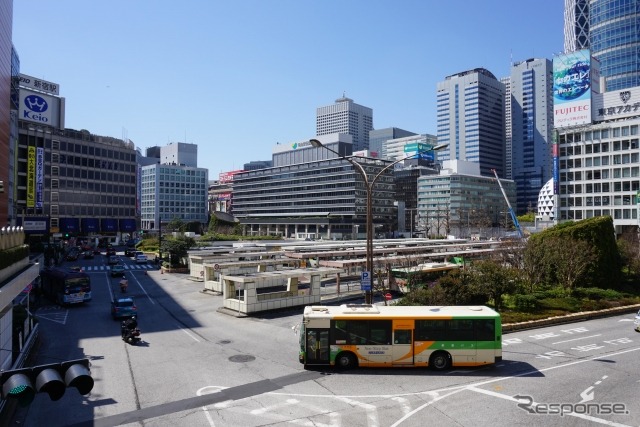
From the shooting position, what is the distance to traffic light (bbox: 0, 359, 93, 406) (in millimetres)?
7414

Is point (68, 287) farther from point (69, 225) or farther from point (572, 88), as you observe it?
point (572, 88)

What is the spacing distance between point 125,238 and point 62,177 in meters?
28.5

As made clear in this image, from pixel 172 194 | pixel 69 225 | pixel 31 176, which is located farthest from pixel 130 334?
pixel 172 194

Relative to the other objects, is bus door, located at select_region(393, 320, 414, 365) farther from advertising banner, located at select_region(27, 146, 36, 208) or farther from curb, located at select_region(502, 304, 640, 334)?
advertising banner, located at select_region(27, 146, 36, 208)

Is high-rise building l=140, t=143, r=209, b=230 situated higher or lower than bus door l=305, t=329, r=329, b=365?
higher

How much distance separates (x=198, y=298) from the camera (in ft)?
137

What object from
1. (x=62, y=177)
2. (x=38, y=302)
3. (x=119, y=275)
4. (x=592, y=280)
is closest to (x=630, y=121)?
(x=592, y=280)

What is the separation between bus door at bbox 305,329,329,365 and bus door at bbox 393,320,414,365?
2.92 metres

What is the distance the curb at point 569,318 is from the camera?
27234mm

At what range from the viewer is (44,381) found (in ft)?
25.1

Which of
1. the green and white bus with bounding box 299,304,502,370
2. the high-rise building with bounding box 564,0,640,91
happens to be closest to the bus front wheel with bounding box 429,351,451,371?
the green and white bus with bounding box 299,304,502,370

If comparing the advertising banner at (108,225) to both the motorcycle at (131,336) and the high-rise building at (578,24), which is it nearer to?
the motorcycle at (131,336)

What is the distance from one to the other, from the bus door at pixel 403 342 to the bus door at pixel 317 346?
9.60ft

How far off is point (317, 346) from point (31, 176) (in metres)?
81.3
